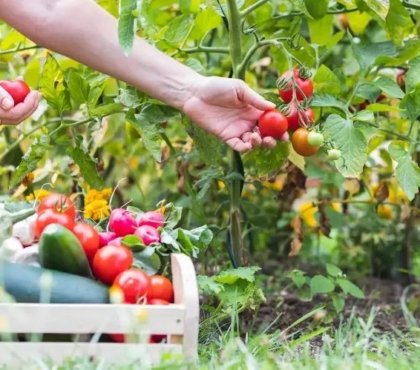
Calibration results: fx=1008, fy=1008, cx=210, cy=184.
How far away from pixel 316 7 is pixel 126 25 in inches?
25.0

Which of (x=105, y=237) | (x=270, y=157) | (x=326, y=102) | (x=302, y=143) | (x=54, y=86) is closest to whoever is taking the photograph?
(x=105, y=237)

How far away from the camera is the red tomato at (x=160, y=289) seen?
2.02m

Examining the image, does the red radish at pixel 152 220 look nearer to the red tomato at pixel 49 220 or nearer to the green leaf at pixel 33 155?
the red tomato at pixel 49 220

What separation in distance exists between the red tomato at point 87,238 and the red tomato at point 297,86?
62 cm

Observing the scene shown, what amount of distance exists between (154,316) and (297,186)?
1365mm

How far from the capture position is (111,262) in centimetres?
206

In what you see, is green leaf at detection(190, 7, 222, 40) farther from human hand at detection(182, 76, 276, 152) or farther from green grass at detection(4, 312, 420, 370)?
green grass at detection(4, 312, 420, 370)

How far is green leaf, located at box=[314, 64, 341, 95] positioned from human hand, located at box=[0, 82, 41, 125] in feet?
2.35

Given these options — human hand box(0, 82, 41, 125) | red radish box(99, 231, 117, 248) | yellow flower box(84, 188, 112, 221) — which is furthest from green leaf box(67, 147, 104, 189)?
red radish box(99, 231, 117, 248)

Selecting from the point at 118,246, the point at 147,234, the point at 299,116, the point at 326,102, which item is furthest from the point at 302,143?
the point at 118,246

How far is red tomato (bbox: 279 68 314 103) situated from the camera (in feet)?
7.93

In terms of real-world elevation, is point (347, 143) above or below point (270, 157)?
above

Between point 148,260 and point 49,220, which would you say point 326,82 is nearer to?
point 148,260

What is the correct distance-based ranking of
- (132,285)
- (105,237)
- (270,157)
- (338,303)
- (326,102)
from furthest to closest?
(338,303) < (270,157) < (326,102) < (105,237) < (132,285)
